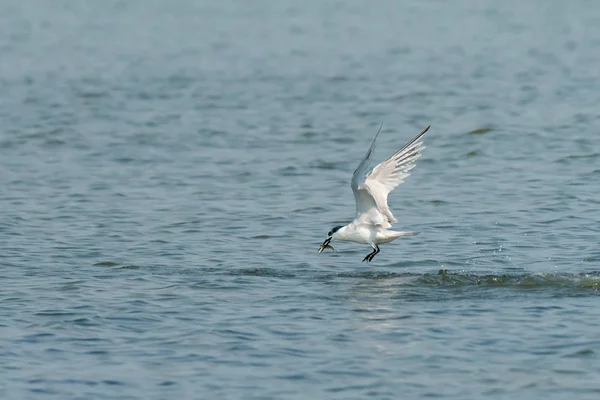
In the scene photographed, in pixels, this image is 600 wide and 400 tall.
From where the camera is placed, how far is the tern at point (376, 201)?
1316cm

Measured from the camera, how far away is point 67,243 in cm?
1529

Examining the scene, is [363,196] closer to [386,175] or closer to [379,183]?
[379,183]

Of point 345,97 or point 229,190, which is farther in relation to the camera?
point 345,97

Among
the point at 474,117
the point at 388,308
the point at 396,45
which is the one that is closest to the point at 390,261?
the point at 388,308

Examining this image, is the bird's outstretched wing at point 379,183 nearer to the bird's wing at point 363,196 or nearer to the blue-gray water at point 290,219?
the bird's wing at point 363,196

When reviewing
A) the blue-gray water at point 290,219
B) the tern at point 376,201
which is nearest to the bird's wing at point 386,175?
the tern at point 376,201

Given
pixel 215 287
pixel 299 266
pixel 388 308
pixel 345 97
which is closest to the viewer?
pixel 388 308

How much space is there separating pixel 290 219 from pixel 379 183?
347 centimetres

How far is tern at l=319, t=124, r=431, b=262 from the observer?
A: 13.2 meters

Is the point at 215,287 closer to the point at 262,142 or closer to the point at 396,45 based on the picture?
the point at 262,142

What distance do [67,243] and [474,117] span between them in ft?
38.9

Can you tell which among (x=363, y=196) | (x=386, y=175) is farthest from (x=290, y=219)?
(x=386, y=175)

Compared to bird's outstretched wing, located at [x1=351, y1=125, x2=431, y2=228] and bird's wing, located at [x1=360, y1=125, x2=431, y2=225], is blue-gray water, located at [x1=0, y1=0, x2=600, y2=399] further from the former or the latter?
bird's wing, located at [x1=360, y1=125, x2=431, y2=225]

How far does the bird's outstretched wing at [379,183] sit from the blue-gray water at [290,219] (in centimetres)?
69
